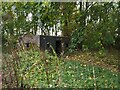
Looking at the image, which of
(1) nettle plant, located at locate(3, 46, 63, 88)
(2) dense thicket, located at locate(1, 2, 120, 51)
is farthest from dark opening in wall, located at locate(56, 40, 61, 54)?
(1) nettle plant, located at locate(3, 46, 63, 88)

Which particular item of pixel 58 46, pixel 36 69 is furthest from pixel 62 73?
pixel 58 46

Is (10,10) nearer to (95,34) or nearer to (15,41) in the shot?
(15,41)

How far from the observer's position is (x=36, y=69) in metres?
1.88

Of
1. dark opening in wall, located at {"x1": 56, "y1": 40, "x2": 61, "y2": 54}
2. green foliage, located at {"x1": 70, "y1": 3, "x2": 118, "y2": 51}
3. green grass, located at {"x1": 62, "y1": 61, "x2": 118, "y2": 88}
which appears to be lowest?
green grass, located at {"x1": 62, "y1": 61, "x2": 118, "y2": 88}

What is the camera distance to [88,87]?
193 centimetres

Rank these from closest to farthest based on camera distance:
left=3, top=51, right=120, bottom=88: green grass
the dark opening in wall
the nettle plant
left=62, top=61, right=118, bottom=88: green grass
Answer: the nettle plant → left=3, top=51, right=120, bottom=88: green grass → left=62, top=61, right=118, bottom=88: green grass → the dark opening in wall

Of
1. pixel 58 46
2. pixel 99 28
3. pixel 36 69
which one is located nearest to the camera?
pixel 36 69

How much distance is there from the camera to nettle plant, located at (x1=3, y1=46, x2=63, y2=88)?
1.55m

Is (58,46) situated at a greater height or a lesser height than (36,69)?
A: greater

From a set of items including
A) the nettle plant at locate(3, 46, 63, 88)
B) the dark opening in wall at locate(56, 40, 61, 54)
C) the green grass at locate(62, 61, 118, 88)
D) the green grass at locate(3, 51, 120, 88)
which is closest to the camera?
the nettle plant at locate(3, 46, 63, 88)

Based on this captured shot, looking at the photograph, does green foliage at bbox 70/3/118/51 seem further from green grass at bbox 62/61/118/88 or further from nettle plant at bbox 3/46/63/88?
nettle plant at bbox 3/46/63/88

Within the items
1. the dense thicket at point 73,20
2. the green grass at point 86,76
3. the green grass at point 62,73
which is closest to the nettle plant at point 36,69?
the green grass at point 62,73

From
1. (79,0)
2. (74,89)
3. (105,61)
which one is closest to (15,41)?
(74,89)

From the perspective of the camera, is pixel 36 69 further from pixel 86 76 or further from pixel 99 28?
pixel 99 28
